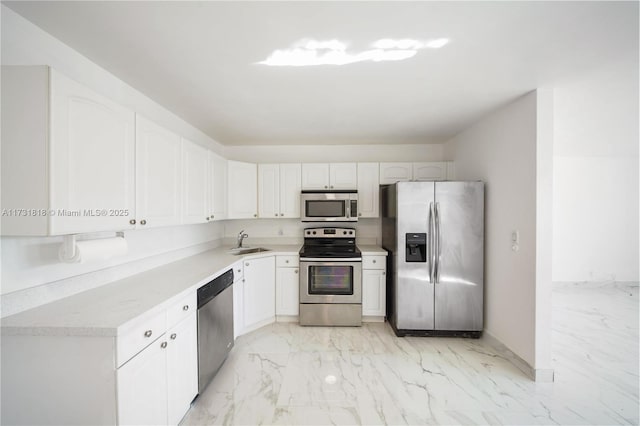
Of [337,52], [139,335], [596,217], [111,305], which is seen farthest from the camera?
[596,217]

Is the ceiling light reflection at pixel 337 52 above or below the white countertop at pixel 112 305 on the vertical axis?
above

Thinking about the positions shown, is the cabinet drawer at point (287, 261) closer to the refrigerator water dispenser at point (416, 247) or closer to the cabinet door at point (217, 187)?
the cabinet door at point (217, 187)

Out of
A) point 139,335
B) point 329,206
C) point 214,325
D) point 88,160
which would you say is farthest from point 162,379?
point 329,206

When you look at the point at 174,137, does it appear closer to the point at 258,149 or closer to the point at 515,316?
the point at 258,149

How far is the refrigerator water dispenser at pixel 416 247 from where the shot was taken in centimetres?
280

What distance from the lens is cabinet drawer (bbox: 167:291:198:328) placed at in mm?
1507

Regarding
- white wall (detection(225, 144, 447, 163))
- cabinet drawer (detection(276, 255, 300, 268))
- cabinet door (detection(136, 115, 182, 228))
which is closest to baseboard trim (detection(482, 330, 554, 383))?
cabinet drawer (detection(276, 255, 300, 268))

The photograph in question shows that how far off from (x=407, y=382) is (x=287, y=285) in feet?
5.48

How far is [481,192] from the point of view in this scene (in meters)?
2.72

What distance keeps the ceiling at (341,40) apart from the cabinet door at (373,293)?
6.32ft

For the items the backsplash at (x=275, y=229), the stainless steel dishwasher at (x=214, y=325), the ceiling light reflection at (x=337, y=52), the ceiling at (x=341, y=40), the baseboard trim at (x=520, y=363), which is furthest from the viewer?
the backsplash at (x=275, y=229)

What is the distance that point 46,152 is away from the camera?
1108 millimetres

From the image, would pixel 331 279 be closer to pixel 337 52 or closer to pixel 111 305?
pixel 111 305

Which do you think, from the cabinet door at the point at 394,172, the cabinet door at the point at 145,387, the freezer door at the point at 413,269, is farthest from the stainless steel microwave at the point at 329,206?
the cabinet door at the point at 145,387
